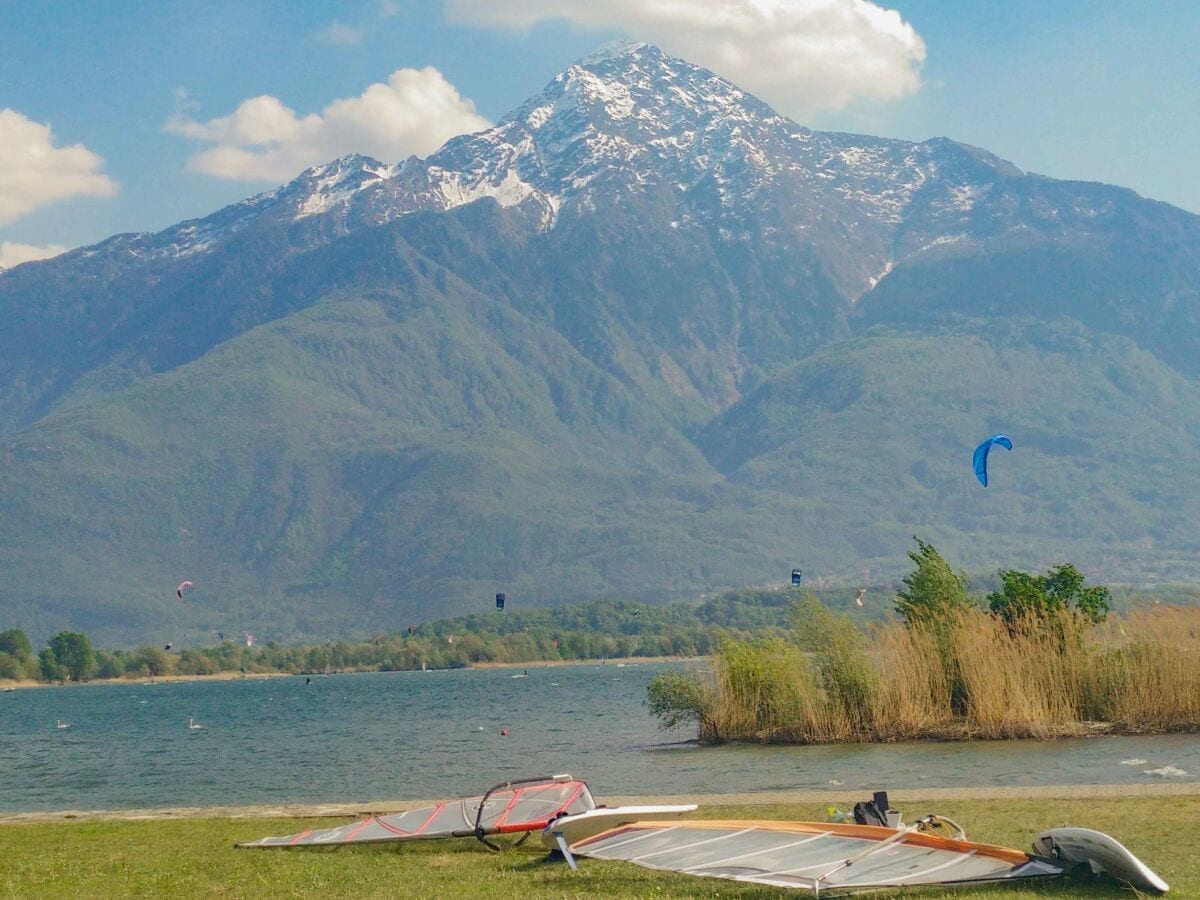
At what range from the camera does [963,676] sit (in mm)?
37219

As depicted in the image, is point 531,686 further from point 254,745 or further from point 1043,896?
point 1043,896

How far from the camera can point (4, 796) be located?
128 ft

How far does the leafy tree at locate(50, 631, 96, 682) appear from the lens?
7274 inches

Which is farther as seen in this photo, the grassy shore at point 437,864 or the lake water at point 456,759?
the lake water at point 456,759

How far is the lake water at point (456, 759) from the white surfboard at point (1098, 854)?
1253 cm

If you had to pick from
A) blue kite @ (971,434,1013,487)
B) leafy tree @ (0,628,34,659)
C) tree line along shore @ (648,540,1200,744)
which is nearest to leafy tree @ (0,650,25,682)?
leafy tree @ (0,628,34,659)

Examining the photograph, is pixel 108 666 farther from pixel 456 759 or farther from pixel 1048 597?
pixel 1048 597

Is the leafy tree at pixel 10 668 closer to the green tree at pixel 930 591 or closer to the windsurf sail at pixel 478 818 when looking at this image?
the green tree at pixel 930 591

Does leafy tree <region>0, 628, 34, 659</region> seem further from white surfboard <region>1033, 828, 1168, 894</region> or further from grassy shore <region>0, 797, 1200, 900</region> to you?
white surfboard <region>1033, 828, 1168, 894</region>

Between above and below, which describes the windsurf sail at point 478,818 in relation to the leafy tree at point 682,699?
below

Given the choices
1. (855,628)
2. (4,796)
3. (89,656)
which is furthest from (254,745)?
(89,656)

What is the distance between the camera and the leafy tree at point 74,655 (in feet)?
606

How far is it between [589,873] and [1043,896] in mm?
4853

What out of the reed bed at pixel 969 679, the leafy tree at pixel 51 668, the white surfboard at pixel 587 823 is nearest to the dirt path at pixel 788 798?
the white surfboard at pixel 587 823
